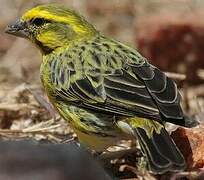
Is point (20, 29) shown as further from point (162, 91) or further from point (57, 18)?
point (162, 91)

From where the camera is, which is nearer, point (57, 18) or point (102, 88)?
point (102, 88)

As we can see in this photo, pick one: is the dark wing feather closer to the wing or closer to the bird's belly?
the wing

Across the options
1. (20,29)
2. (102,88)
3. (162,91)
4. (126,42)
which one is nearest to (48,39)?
(20,29)

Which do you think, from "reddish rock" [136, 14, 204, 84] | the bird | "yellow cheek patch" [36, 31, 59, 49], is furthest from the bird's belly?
"reddish rock" [136, 14, 204, 84]

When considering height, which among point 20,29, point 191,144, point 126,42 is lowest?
point 191,144

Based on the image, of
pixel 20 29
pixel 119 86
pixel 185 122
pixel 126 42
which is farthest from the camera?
pixel 126 42

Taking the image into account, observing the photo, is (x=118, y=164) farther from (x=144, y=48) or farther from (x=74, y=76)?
(x=144, y=48)

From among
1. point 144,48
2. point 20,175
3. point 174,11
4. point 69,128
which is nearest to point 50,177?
point 20,175
